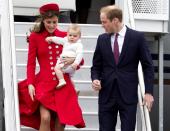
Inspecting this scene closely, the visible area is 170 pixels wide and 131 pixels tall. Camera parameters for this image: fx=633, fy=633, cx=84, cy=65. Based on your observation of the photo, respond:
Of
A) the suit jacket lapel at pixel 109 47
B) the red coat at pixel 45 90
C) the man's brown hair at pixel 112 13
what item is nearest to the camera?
the man's brown hair at pixel 112 13

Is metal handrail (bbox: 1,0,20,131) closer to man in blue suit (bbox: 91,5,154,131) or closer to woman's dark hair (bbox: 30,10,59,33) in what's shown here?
woman's dark hair (bbox: 30,10,59,33)

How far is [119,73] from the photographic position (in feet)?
19.3

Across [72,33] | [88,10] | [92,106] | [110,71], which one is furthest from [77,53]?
[88,10]

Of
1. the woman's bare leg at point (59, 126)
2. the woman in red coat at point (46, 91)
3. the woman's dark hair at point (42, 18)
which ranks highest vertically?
the woman's dark hair at point (42, 18)

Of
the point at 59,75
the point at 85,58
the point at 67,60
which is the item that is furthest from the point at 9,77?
the point at 85,58

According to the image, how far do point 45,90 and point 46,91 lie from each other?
0.01m

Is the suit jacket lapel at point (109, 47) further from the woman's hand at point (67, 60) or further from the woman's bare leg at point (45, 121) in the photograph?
the woman's bare leg at point (45, 121)

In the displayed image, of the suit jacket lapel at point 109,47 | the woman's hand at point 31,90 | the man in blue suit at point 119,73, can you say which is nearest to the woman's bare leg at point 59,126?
the woman's hand at point 31,90

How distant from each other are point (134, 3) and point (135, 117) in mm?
4304

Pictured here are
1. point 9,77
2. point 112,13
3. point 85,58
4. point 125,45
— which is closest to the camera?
point 112,13

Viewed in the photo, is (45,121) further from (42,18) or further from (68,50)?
(42,18)

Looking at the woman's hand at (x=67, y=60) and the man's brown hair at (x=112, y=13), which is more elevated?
the man's brown hair at (x=112, y=13)

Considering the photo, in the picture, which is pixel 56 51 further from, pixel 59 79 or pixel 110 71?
pixel 110 71

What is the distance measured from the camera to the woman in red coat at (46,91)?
251 inches
